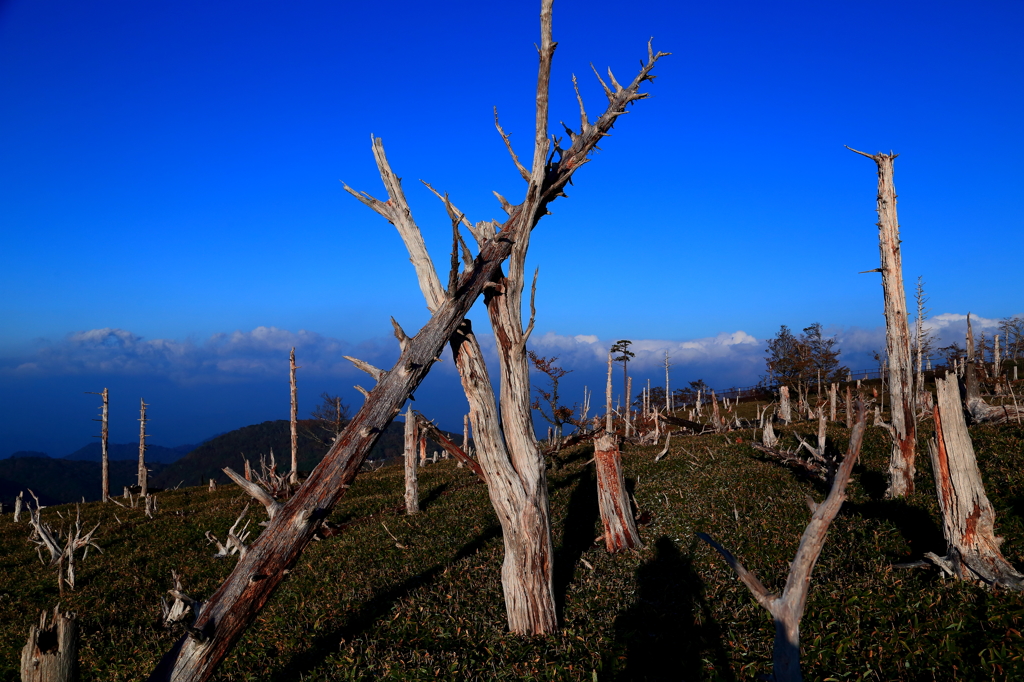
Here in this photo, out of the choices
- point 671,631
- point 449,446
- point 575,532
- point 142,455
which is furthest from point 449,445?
point 142,455

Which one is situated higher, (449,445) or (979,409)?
(449,445)

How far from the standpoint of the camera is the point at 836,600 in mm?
8273

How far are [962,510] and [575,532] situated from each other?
7630mm

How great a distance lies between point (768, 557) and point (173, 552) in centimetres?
1928

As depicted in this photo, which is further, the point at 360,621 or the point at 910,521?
the point at 910,521

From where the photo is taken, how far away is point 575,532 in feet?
44.7

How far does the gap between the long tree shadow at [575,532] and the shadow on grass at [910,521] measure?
18.3 feet

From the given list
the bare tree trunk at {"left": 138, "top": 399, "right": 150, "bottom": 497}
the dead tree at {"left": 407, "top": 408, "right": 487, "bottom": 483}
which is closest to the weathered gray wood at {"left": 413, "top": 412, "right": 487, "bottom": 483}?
the dead tree at {"left": 407, "top": 408, "right": 487, "bottom": 483}

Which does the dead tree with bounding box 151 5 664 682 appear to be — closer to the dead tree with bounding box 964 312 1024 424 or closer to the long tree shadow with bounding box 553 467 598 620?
the long tree shadow with bounding box 553 467 598 620

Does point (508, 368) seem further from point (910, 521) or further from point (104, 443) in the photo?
point (104, 443)

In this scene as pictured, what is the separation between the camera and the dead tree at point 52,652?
4.35 m

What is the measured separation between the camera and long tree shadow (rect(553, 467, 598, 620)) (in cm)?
1027

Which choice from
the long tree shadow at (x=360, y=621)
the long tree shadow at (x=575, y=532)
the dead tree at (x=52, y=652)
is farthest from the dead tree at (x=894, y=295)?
the dead tree at (x=52, y=652)

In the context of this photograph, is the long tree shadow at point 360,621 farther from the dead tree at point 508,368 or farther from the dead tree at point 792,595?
the dead tree at point 792,595
